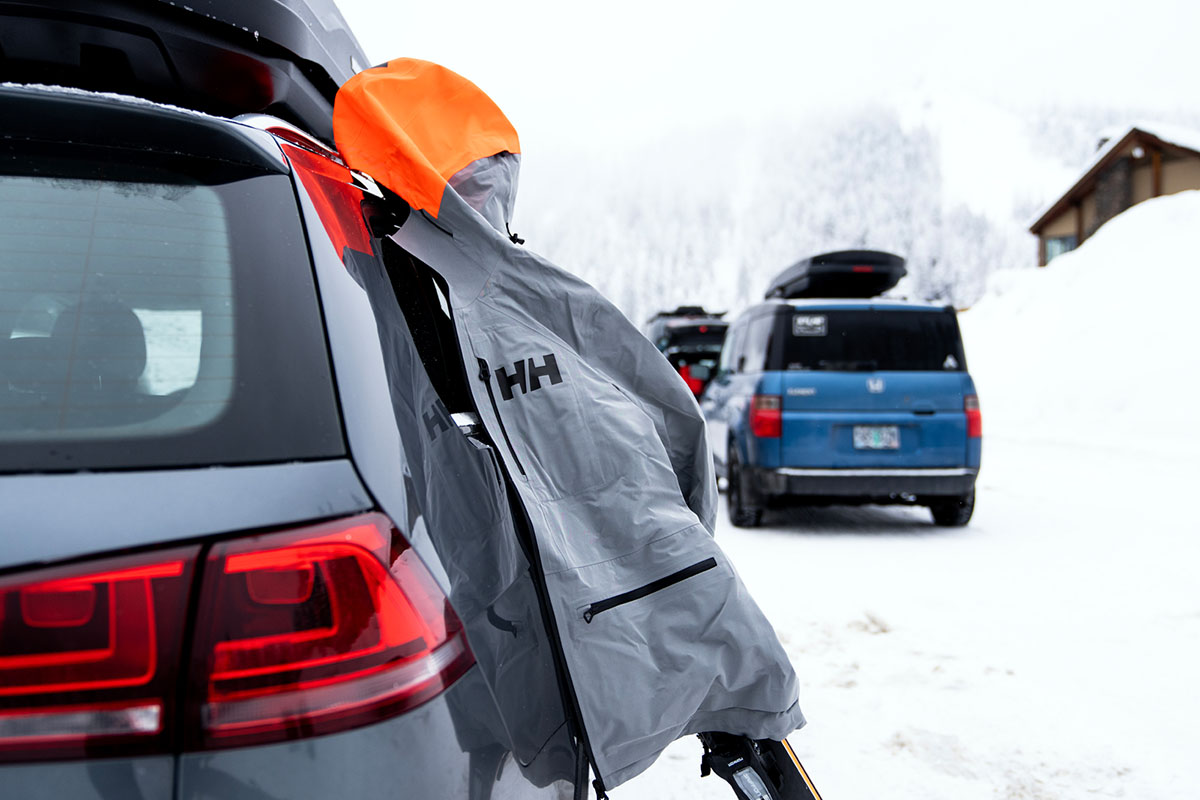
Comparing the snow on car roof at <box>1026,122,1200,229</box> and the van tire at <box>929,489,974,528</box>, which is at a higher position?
the snow on car roof at <box>1026,122,1200,229</box>

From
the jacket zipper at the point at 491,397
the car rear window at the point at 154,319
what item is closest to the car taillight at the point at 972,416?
the jacket zipper at the point at 491,397

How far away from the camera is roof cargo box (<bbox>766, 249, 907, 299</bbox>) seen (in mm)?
9641

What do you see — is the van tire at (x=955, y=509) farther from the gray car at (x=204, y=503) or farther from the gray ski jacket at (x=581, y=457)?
the gray car at (x=204, y=503)

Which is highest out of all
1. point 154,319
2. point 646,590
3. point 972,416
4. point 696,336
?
point 154,319

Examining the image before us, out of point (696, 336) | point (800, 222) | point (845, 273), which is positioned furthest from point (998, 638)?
point (800, 222)

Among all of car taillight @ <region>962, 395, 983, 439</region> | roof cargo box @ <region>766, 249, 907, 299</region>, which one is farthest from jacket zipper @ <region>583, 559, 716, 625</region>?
roof cargo box @ <region>766, 249, 907, 299</region>

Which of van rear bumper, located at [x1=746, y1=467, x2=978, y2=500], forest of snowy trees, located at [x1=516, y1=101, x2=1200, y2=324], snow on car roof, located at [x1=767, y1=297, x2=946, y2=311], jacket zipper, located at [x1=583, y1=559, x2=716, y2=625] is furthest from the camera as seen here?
forest of snowy trees, located at [x1=516, y1=101, x2=1200, y2=324]

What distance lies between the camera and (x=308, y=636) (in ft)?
3.30

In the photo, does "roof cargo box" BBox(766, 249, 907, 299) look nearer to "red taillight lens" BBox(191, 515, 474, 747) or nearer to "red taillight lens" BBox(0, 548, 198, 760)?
"red taillight lens" BBox(191, 515, 474, 747)

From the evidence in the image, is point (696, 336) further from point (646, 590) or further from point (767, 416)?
point (646, 590)

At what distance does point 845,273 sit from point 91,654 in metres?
9.46

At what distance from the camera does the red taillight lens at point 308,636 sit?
96 centimetres

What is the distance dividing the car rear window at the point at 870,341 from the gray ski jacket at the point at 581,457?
5123mm

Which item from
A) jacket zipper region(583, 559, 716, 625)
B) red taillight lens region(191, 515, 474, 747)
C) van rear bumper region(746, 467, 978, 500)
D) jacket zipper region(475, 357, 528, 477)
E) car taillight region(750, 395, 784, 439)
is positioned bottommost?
van rear bumper region(746, 467, 978, 500)
